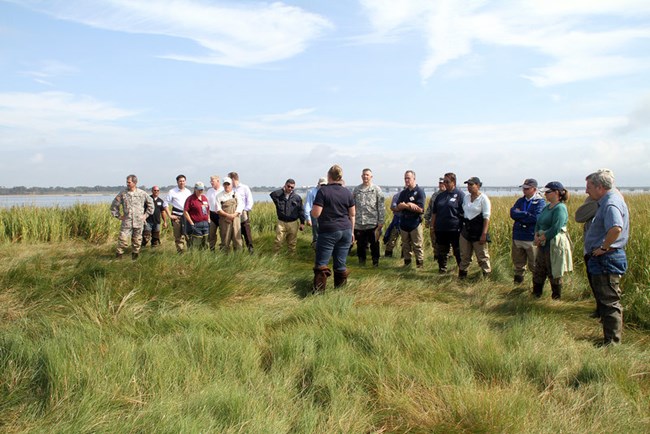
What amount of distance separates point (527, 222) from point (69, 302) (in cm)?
602

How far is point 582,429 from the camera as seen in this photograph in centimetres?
282

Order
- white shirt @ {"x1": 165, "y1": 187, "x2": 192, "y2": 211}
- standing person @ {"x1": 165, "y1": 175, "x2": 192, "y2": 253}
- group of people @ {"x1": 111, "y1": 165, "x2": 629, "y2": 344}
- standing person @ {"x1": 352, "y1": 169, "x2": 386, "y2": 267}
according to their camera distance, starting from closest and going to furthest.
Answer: group of people @ {"x1": 111, "y1": 165, "x2": 629, "y2": 344}, standing person @ {"x1": 352, "y1": 169, "x2": 386, "y2": 267}, standing person @ {"x1": 165, "y1": 175, "x2": 192, "y2": 253}, white shirt @ {"x1": 165, "y1": 187, "x2": 192, "y2": 211}

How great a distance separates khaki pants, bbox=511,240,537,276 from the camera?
6.90m

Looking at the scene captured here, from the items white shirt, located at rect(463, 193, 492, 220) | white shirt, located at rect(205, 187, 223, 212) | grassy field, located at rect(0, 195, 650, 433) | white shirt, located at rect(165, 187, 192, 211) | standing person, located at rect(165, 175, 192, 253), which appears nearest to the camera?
grassy field, located at rect(0, 195, 650, 433)

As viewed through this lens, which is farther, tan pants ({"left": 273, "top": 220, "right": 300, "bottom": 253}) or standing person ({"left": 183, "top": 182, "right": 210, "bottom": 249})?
tan pants ({"left": 273, "top": 220, "right": 300, "bottom": 253})

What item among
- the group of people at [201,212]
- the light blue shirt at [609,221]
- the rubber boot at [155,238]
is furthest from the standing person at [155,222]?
the light blue shirt at [609,221]

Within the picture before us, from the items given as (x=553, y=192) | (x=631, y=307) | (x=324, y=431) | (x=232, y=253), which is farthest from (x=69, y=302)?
(x=631, y=307)

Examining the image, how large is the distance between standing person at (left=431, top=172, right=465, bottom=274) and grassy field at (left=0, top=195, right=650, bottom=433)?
1.60 meters

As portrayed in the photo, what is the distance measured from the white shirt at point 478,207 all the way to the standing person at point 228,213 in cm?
450

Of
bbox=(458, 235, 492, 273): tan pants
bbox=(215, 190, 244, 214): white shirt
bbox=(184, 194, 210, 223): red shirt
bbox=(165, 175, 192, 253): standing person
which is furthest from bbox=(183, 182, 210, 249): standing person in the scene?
bbox=(458, 235, 492, 273): tan pants

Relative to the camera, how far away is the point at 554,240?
6.05 metres

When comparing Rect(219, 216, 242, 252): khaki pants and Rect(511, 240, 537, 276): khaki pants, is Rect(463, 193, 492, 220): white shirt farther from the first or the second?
Rect(219, 216, 242, 252): khaki pants

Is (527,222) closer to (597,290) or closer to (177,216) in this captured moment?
(597,290)

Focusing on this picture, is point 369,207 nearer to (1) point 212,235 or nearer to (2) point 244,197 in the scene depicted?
(2) point 244,197
